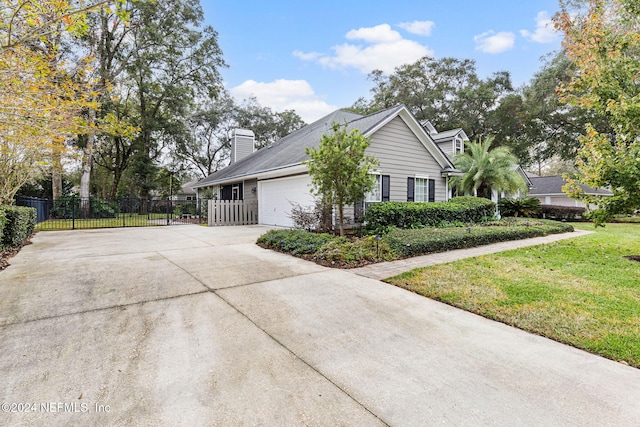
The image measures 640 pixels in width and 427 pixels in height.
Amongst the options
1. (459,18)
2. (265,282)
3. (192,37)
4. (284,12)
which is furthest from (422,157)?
(192,37)

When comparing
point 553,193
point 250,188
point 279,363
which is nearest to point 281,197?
point 250,188

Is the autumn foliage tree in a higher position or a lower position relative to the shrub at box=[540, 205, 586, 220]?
higher

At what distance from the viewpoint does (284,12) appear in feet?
36.0

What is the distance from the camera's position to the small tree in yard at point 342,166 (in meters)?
7.61

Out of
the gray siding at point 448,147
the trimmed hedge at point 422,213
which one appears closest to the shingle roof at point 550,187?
the gray siding at point 448,147

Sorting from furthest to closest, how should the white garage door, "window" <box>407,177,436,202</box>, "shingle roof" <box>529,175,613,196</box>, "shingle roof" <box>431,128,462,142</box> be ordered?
1. "shingle roof" <box>529,175,613,196</box>
2. "shingle roof" <box>431,128,462,142</box>
3. "window" <box>407,177,436,202</box>
4. the white garage door

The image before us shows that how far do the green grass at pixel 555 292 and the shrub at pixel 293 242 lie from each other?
2358 mm

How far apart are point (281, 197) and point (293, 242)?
589 centimetres

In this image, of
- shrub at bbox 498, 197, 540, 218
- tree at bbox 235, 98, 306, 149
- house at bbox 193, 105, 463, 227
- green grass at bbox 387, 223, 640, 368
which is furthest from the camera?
tree at bbox 235, 98, 306, 149

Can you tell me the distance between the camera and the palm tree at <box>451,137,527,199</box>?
551 inches

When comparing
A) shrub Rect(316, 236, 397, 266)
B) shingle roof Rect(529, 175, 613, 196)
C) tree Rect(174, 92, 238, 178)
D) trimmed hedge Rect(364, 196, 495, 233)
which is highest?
tree Rect(174, 92, 238, 178)

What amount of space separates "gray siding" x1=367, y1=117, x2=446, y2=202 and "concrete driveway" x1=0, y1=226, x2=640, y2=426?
7.71 metres

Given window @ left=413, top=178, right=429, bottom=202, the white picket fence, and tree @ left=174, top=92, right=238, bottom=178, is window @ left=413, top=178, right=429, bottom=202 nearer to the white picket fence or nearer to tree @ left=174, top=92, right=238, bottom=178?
the white picket fence

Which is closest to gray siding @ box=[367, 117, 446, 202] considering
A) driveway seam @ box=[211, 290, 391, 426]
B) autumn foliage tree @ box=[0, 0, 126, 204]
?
autumn foliage tree @ box=[0, 0, 126, 204]
